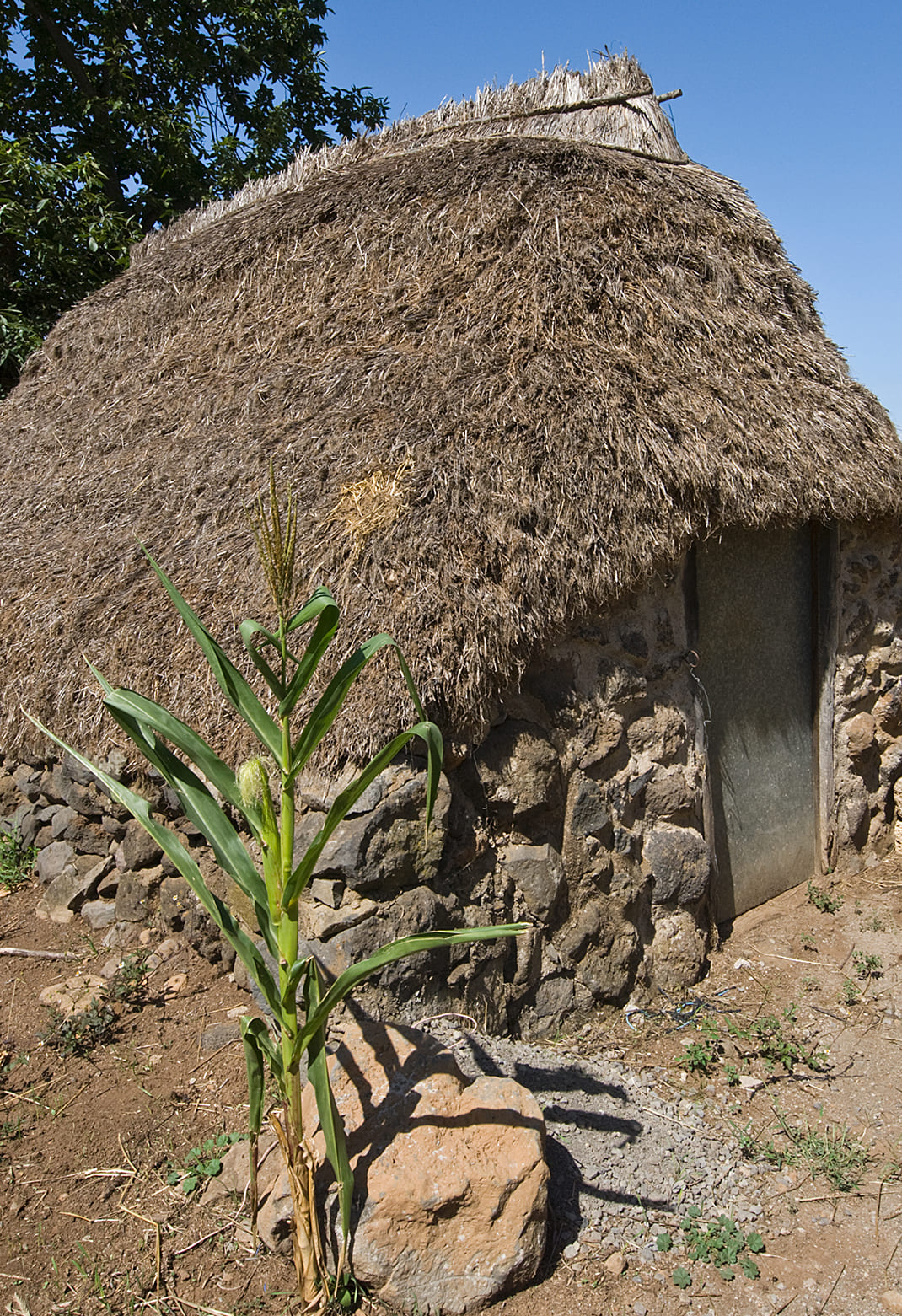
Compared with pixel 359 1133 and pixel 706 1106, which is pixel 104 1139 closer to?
pixel 359 1133

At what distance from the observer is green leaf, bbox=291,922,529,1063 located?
1995 mm

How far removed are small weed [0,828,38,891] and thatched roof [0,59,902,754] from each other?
19.6 inches

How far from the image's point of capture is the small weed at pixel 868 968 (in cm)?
380

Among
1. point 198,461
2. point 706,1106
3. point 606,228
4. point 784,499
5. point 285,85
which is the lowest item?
point 706,1106

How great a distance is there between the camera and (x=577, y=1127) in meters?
2.75

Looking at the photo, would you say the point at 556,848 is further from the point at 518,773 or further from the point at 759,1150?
the point at 759,1150

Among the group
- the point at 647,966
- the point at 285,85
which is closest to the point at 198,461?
the point at 647,966

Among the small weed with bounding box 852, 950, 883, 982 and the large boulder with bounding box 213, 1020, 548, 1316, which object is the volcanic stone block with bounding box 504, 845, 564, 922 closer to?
the large boulder with bounding box 213, 1020, 548, 1316

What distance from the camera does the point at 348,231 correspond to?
15.5 feet

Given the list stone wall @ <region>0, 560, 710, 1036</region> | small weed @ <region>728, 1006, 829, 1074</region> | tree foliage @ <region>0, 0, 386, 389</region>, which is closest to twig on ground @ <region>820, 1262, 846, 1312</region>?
small weed @ <region>728, 1006, 829, 1074</region>

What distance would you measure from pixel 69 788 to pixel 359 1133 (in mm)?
2012

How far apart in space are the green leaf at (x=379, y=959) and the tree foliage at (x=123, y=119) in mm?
6453

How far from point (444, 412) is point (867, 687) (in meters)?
2.58

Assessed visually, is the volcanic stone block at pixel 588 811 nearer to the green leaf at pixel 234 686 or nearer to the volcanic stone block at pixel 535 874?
the volcanic stone block at pixel 535 874
